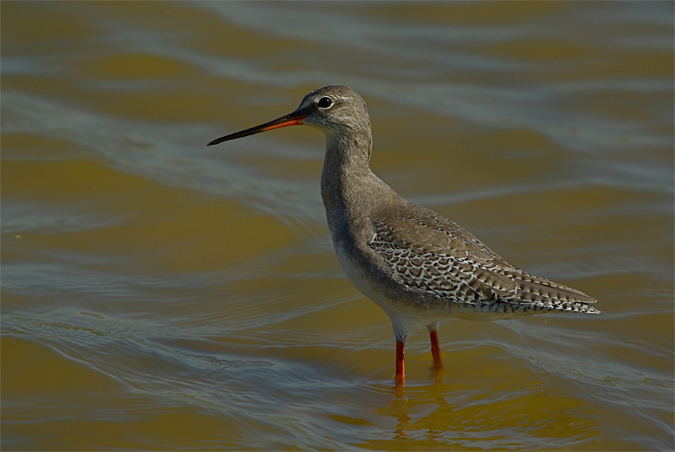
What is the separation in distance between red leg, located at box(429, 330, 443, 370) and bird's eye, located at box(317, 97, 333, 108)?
97.2 inches

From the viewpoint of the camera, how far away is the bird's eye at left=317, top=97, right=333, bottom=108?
29.7 feet

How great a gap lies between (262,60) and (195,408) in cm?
920

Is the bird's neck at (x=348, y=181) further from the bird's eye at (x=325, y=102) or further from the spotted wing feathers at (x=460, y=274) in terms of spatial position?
the spotted wing feathers at (x=460, y=274)

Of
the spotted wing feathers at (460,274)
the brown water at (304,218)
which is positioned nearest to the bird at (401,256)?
the spotted wing feathers at (460,274)

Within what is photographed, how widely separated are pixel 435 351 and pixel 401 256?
1271 mm

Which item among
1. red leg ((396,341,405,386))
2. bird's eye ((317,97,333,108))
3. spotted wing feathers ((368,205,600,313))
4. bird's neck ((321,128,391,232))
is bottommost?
red leg ((396,341,405,386))

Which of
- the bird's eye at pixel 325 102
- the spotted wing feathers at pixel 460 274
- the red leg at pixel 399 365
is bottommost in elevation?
the red leg at pixel 399 365

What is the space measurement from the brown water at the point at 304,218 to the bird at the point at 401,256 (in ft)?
3.19

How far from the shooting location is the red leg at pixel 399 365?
8.69m

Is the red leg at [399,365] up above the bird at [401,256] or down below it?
below

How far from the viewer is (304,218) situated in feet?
39.7

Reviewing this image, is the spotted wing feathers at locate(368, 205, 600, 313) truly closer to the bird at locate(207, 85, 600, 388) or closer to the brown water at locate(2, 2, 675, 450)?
the bird at locate(207, 85, 600, 388)

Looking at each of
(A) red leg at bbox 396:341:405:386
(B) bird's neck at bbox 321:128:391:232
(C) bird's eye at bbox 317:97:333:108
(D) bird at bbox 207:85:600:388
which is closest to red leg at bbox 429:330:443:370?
(D) bird at bbox 207:85:600:388

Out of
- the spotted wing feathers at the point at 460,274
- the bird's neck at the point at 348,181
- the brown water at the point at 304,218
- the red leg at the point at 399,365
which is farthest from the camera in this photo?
the bird's neck at the point at 348,181
